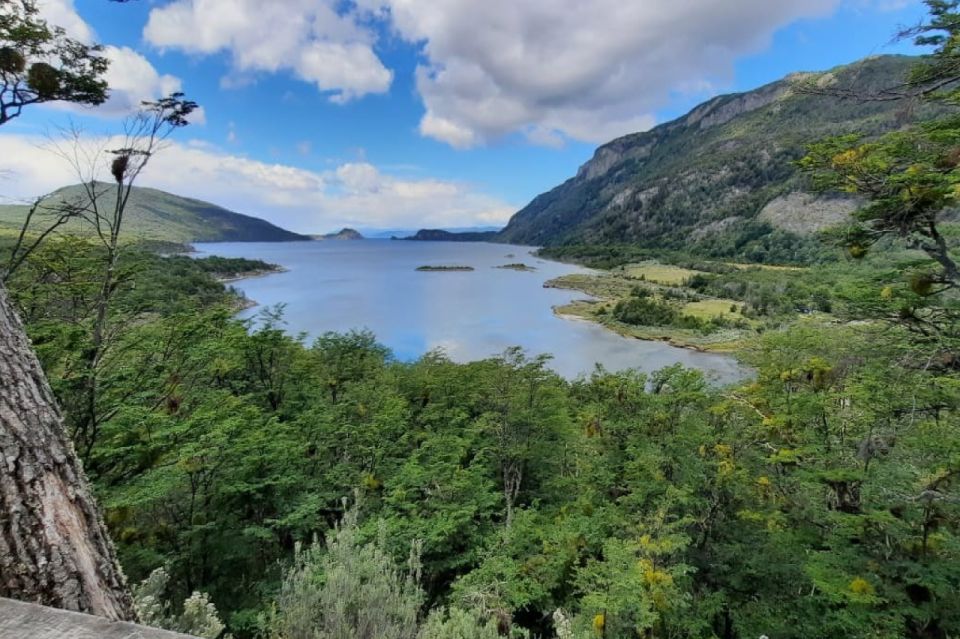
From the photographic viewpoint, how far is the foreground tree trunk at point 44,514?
1.37 m

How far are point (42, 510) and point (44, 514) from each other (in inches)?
0.6

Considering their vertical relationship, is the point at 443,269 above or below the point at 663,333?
above

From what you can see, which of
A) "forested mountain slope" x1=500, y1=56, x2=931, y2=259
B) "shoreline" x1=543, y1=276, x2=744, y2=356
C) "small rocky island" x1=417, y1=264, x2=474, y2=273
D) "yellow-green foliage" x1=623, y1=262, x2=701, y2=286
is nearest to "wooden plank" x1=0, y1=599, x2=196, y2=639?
"shoreline" x1=543, y1=276, x2=744, y2=356

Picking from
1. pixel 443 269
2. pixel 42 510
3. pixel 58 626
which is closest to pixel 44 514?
pixel 42 510

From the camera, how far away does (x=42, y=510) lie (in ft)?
4.83

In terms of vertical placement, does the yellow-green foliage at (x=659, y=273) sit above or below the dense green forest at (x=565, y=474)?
below

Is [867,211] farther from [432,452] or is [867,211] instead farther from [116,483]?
[116,483]

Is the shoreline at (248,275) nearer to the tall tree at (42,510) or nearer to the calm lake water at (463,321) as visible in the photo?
the calm lake water at (463,321)

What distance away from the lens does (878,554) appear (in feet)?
20.9

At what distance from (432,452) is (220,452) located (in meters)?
4.02

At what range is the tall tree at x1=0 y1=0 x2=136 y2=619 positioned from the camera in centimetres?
137

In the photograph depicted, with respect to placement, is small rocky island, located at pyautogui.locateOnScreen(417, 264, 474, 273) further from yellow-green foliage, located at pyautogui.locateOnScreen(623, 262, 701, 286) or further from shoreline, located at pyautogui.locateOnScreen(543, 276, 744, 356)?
shoreline, located at pyautogui.locateOnScreen(543, 276, 744, 356)

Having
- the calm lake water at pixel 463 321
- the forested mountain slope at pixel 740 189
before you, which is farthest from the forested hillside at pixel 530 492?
the forested mountain slope at pixel 740 189

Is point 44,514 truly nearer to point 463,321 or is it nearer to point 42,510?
point 42,510
